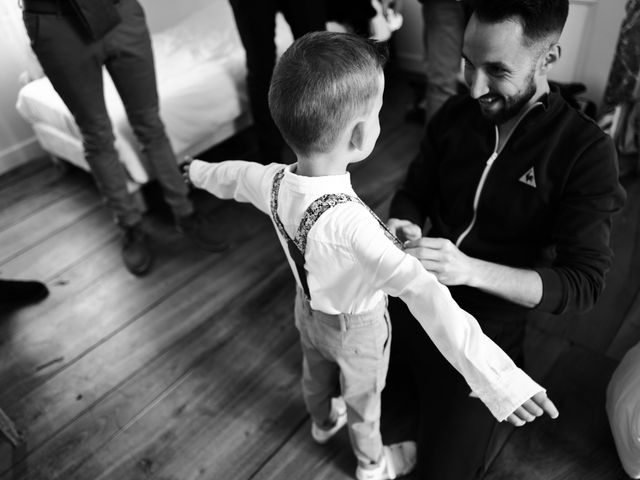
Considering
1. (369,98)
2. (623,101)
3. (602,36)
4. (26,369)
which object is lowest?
(26,369)

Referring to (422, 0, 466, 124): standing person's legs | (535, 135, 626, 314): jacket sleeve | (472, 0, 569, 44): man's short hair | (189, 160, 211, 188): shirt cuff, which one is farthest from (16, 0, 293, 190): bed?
(535, 135, 626, 314): jacket sleeve

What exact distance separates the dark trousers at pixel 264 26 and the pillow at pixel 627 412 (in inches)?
57.1

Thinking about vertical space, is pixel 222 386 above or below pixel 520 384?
below

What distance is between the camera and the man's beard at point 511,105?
925 mm

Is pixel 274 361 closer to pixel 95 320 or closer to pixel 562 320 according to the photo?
pixel 95 320

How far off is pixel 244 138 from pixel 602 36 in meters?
1.69

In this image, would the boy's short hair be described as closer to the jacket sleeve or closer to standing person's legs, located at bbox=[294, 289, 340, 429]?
standing person's legs, located at bbox=[294, 289, 340, 429]

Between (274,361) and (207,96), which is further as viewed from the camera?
(207,96)

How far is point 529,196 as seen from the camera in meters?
0.97

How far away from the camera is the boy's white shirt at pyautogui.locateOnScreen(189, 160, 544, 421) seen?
650 millimetres

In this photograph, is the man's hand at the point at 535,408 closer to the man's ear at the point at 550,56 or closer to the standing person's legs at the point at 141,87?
the man's ear at the point at 550,56

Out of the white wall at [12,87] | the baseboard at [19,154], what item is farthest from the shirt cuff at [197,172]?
the baseboard at [19,154]

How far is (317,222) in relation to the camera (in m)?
0.72

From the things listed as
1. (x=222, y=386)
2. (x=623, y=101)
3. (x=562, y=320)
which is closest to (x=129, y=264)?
(x=222, y=386)
